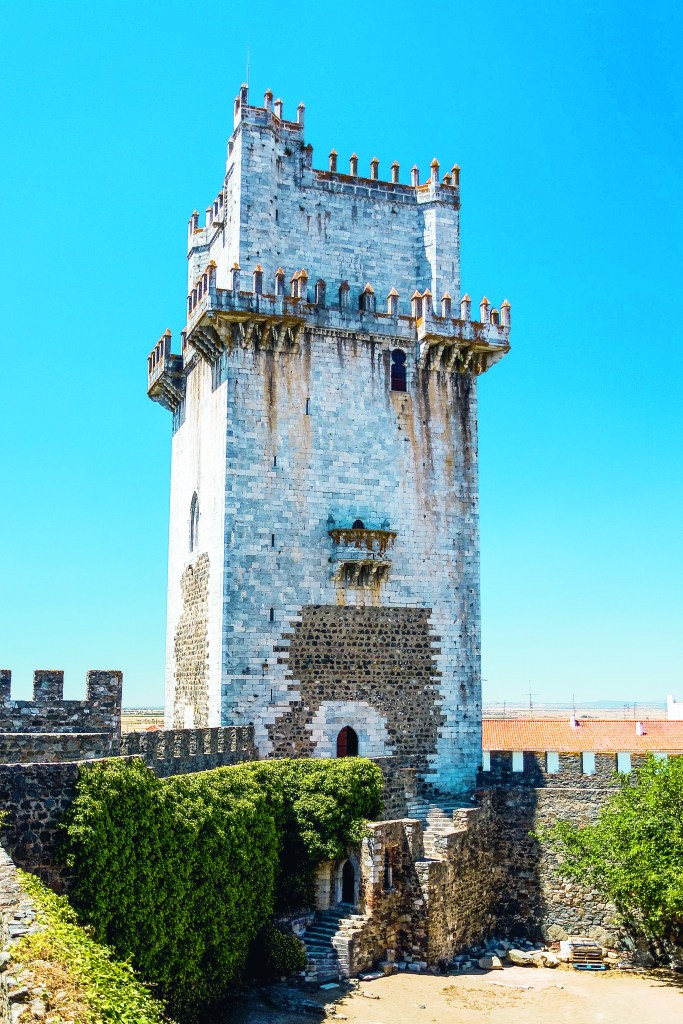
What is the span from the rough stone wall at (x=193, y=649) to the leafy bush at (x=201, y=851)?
12.0 feet

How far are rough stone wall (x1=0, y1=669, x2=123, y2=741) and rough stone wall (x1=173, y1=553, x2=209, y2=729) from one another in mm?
4665

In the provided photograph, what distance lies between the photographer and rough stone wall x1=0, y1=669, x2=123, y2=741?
17.4m

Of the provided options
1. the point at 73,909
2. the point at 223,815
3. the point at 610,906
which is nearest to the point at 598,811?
the point at 610,906

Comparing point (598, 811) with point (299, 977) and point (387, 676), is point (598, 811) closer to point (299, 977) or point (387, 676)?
point (387, 676)

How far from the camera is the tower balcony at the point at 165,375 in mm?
25969

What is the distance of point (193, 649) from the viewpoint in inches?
920

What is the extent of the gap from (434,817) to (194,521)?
8.68 metres

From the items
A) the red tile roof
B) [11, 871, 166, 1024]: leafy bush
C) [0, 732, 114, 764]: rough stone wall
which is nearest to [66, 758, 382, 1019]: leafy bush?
[0, 732, 114, 764]: rough stone wall

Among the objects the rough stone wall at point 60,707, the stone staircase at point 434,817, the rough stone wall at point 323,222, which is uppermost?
the rough stone wall at point 323,222

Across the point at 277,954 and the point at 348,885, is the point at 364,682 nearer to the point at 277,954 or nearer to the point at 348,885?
the point at 348,885

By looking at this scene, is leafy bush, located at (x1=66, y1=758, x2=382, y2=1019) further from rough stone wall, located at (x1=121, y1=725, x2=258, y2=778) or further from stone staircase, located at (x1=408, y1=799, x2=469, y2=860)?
stone staircase, located at (x1=408, y1=799, x2=469, y2=860)

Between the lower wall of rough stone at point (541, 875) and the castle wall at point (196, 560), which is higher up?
the castle wall at point (196, 560)

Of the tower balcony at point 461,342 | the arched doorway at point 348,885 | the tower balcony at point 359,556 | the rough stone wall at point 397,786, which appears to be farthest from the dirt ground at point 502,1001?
the tower balcony at point 461,342

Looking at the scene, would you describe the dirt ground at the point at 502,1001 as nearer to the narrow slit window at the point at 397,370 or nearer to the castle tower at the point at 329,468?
the castle tower at the point at 329,468
